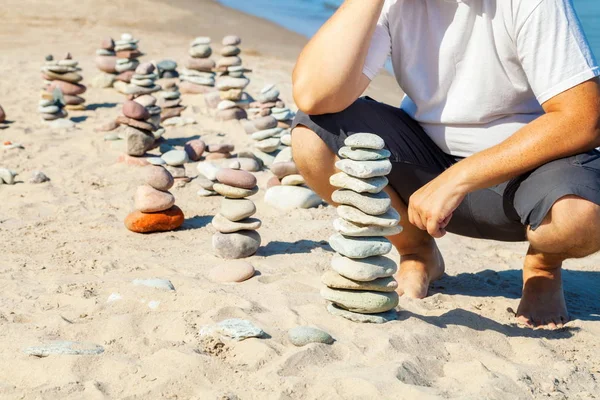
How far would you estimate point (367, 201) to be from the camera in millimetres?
2941

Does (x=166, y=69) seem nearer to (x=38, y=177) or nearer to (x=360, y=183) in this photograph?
(x=38, y=177)

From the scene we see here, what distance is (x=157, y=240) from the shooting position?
4184 millimetres

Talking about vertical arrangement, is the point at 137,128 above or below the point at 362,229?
below

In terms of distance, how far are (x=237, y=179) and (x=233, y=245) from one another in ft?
1.08

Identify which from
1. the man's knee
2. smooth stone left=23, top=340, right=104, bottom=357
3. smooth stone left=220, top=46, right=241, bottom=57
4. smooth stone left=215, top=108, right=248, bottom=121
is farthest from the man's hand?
smooth stone left=220, top=46, right=241, bottom=57

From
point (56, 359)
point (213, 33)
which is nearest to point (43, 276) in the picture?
point (56, 359)

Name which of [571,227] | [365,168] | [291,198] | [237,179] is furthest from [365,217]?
[291,198]

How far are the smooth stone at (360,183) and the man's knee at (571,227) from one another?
2.06 ft

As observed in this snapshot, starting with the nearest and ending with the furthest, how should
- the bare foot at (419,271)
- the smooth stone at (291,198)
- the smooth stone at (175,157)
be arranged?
the bare foot at (419,271), the smooth stone at (291,198), the smooth stone at (175,157)

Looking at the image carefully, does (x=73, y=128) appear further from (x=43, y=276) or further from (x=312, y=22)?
(x=312, y=22)

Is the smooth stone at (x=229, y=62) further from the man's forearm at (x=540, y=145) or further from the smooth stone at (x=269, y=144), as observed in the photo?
the man's forearm at (x=540, y=145)

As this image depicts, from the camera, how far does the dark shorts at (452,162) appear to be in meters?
2.96

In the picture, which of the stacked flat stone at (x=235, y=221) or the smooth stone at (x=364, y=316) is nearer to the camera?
the smooth stone at (x=364, y=316)

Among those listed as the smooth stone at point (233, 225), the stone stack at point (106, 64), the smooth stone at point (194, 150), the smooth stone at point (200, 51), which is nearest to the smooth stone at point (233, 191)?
the smooth stone at point (233, 225)
